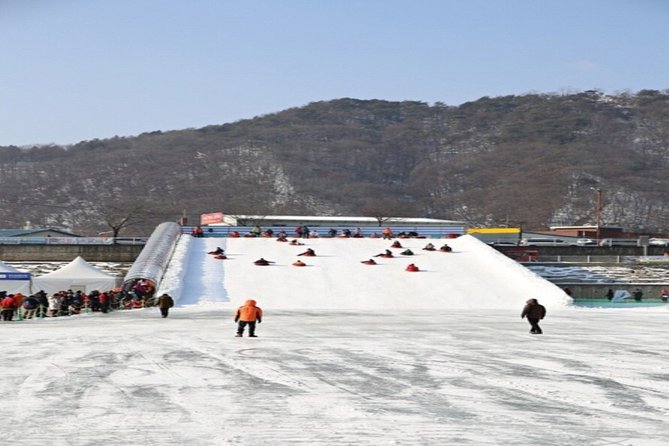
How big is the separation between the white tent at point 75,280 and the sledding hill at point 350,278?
248 centimetres

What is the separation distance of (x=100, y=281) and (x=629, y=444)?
99.9 ft

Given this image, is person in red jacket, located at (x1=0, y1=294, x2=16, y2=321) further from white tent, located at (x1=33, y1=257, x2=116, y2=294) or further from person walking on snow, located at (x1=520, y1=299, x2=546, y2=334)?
person walking on snow, located at (x1=520, y1=299, x2=546, y2=334)

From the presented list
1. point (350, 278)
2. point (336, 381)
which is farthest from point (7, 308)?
point (350, 278)

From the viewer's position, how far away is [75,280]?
3719cm

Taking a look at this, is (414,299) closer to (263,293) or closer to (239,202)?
(263,293)

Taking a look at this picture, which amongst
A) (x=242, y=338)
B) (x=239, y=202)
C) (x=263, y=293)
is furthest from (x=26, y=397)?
(x=239, y=202)

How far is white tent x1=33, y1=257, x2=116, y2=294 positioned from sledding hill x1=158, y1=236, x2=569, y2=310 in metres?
2.48

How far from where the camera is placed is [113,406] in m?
11.6

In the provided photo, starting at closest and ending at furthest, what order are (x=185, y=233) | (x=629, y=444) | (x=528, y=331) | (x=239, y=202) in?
(x=629, y=444) → (x=528, y=331) → (x=185, y=233) → (x=239, y=202)

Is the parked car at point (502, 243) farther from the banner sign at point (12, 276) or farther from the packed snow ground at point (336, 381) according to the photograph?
the banner sign at point (12, 276)

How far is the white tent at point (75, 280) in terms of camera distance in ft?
121

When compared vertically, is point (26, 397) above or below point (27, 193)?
below

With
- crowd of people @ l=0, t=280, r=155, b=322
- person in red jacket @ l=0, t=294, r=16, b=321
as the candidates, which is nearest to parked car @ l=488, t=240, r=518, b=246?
crowd of people @ l=0, t=280, r=155, b=322

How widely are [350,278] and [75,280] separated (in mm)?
12673
